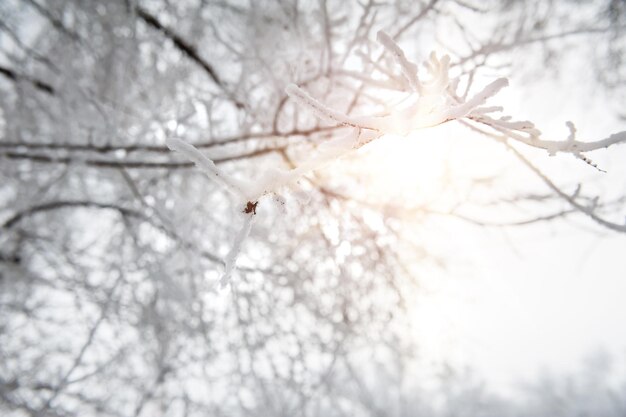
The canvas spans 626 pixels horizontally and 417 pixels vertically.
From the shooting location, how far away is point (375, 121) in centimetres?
77

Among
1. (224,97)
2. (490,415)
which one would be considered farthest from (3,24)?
(490,415)

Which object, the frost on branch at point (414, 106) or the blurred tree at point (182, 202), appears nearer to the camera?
the frost on branch at point (414, 106)

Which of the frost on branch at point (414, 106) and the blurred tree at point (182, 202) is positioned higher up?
the blurred tree at point (182, 202)

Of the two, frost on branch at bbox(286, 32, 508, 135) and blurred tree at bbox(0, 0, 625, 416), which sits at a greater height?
blurred tree at bbox(0, 0, 625, 416)

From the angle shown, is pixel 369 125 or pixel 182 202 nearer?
pixel 369 125

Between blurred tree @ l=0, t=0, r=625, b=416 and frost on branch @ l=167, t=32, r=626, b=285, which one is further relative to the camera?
blurred tree @ l=0, t=0, r=625, b=416

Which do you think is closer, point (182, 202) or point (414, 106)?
point (414, 106)

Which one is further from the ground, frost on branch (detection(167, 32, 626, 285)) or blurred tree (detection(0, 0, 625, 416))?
blurred tree (detection(0, 0, 625, 416))

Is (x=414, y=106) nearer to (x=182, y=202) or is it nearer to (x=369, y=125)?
(x=369, y=125)

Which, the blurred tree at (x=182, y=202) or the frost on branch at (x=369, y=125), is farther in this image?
the blurred tree at (x=182, y=202)

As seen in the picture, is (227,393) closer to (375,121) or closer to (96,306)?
(96,306)

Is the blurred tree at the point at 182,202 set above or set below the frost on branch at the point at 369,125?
above

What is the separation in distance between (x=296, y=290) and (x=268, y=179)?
2.49 meters

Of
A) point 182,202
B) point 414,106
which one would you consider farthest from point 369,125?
point 182,202
